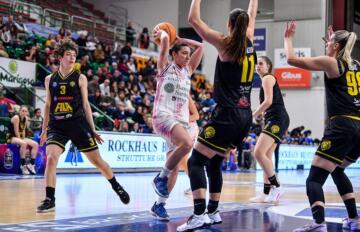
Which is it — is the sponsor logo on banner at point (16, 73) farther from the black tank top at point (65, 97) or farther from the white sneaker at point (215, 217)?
the white sneaker at point (215, 217)

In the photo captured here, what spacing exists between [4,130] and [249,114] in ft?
33.5

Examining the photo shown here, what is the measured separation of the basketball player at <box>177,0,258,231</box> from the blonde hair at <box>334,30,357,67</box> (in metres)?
0.82

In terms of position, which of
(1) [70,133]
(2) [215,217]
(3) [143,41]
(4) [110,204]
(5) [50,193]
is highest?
(3) [143,41]

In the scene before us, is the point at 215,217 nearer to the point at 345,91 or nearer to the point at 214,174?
the point at 214,174

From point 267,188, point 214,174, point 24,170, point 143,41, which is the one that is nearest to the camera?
point 214,174

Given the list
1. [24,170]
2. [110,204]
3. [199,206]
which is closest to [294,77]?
[24,170]

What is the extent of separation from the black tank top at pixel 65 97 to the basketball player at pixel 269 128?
267 cm

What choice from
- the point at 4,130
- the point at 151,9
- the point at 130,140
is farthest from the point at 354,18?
the point at 4,130

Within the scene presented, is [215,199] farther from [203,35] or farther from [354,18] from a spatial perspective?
[354,18]

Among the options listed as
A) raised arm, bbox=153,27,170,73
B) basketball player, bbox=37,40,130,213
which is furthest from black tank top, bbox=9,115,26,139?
raised arm, bbox=153,27,170,73

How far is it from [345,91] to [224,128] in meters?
1.21

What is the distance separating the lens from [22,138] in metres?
13.7

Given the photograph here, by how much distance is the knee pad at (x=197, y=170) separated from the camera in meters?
5.44

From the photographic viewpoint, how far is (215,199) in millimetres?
5754
